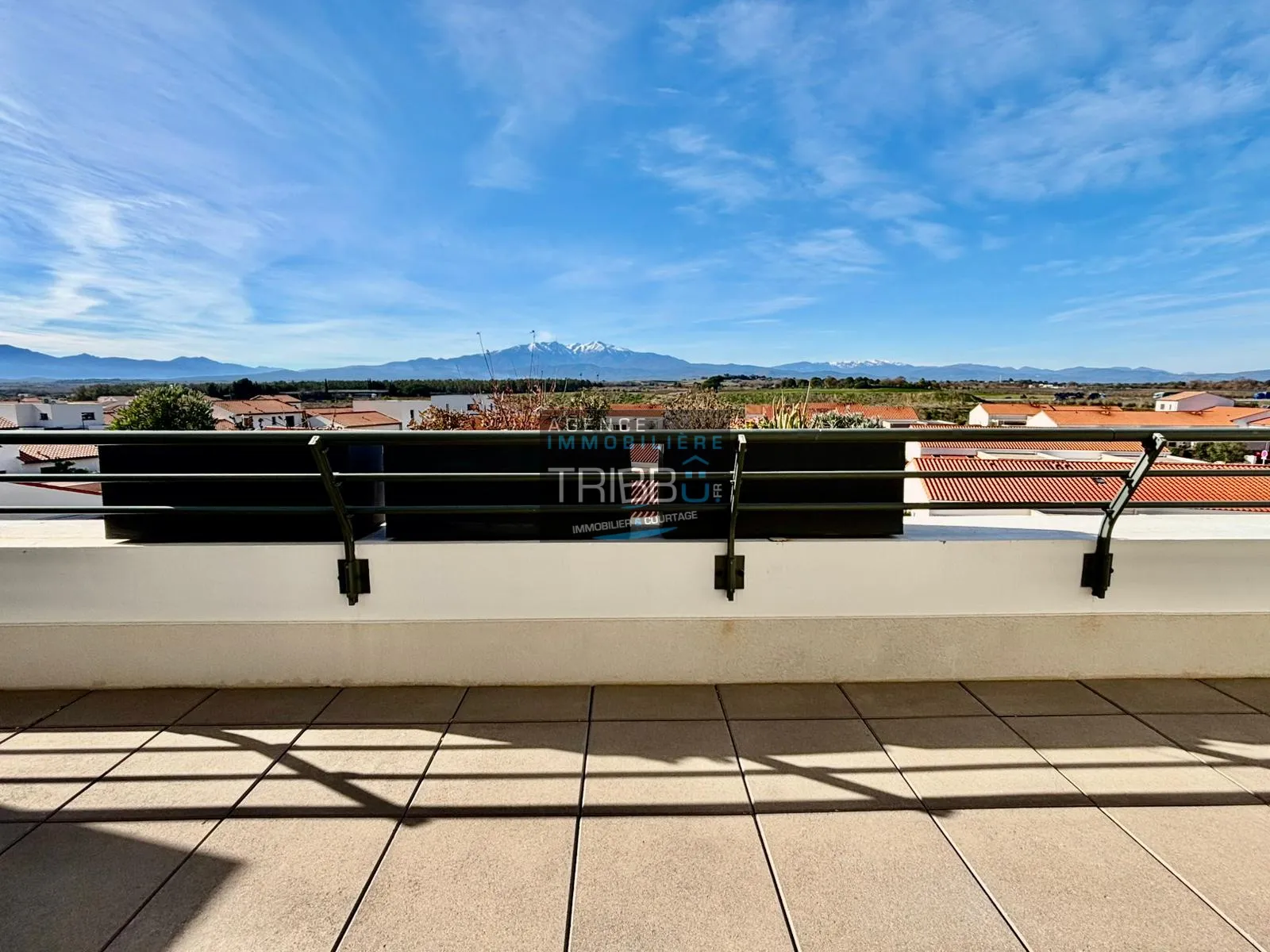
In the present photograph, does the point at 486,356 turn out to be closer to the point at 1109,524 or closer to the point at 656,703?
the point at 656,703

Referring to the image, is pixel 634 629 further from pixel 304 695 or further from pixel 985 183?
pixel 985 183

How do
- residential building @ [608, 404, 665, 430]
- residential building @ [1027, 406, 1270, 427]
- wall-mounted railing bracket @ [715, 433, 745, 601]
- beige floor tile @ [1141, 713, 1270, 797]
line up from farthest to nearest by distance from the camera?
residential building @ [1027, 406, 1270, 427]
residential building @ [608, 404, 665, 430]
wall-mounted railing bracket @ [715, 433, 745, 601]
beige floor tile @ [1141, 713, 1270, 797]

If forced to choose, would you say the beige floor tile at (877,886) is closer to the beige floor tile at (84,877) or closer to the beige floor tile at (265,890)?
the beige floor tile at (265,890)

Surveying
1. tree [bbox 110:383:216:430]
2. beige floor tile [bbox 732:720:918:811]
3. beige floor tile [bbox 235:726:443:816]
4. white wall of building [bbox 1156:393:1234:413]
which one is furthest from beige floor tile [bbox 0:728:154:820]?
white wall of building [bbox 1156:393:1234:413]

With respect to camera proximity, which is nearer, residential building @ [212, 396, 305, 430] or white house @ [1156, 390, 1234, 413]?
residential building @ [212, 396, 305, 430]

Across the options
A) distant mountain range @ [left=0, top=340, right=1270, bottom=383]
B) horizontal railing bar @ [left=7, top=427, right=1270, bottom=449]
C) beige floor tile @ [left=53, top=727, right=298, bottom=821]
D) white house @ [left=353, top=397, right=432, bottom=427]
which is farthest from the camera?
white house @ [left=353, top=397, right=432, bottom=427]

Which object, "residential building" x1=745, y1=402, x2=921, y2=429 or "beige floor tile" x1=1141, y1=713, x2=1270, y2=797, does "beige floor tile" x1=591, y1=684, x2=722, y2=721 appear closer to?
"beige floor tile" x1=1141, y1=713, x2=1270, y2=797

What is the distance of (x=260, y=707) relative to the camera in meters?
2.15

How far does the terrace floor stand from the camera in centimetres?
124

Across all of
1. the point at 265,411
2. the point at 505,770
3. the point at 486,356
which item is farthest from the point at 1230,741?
the point at 265,411

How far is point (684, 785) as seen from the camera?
1700 millimetres

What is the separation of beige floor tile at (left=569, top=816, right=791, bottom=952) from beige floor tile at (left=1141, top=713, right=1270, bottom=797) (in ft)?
4.93

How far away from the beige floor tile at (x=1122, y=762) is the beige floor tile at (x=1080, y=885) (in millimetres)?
194

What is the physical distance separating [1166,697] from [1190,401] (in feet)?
66.5
